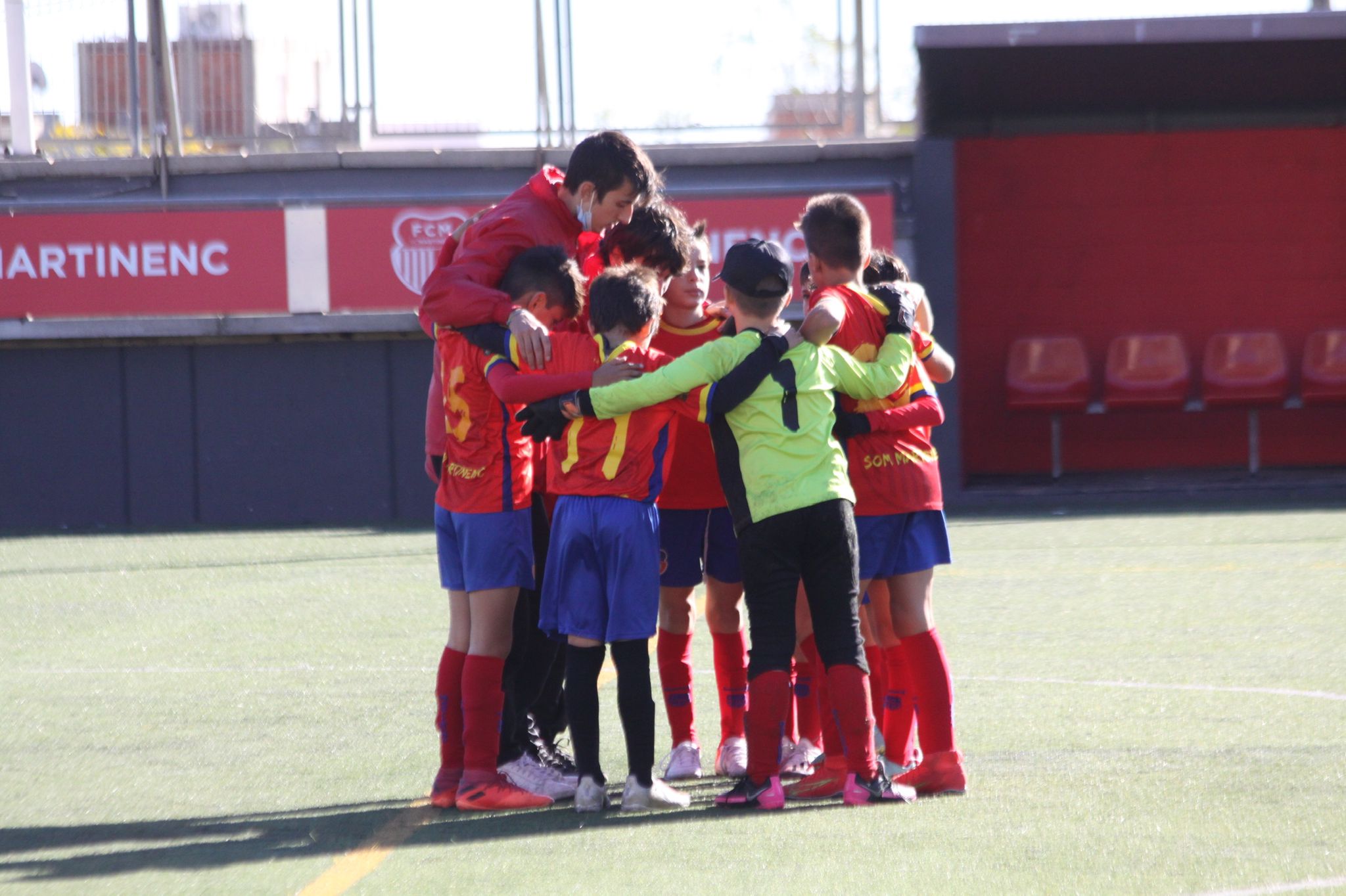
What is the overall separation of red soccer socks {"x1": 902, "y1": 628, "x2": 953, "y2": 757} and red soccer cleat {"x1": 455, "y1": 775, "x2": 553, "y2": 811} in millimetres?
1056

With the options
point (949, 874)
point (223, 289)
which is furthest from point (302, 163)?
point (949, 874)

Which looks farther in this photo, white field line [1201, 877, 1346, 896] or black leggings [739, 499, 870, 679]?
black leggings [739, 499, 870, 679]

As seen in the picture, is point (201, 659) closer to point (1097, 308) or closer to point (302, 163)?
point (302, 163)

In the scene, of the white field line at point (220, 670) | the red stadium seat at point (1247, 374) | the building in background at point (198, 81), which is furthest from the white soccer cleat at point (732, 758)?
the red stadium seat at point (1247, 374)

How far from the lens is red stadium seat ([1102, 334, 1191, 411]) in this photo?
47.6ft

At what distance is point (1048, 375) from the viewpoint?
48.0ft

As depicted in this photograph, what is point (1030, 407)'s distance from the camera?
14.5 metres

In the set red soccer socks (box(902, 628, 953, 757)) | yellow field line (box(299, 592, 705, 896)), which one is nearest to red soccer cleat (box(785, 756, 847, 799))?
red soccer socks (box(902, 628, 953, 757))

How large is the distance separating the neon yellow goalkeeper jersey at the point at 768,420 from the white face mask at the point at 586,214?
0.63 metres

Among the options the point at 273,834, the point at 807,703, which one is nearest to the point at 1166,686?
the point at 807,703

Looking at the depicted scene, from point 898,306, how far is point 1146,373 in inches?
428

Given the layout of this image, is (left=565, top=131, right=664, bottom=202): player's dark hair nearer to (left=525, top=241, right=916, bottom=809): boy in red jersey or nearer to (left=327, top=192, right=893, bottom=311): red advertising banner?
(left=525, top=241, right=916, bottom=809): boy in red jersey

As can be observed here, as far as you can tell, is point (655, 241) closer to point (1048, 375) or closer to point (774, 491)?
point (774, 491)

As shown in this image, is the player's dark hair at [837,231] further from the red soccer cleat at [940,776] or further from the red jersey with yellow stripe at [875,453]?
the red soccer cleat at [940,776]
